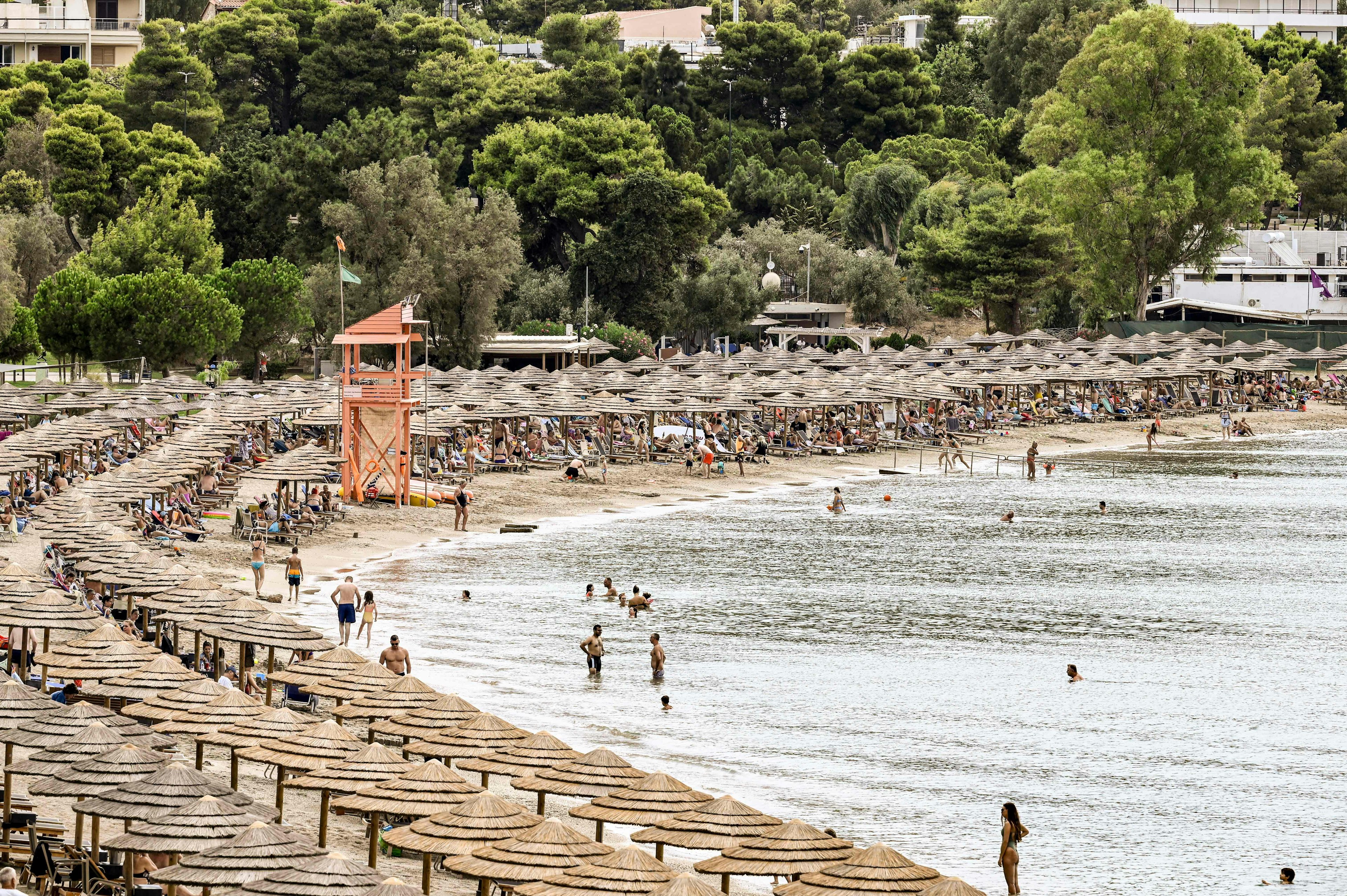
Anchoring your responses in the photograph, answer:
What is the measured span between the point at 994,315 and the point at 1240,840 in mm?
77595

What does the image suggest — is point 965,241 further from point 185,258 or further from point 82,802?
point 82,802

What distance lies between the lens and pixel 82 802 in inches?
698

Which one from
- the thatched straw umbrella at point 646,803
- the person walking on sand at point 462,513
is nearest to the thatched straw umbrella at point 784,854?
the thatched straw umbrella at point 646,803

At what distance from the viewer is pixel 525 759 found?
66.3ft

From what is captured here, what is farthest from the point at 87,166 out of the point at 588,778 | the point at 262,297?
the point at 588,778

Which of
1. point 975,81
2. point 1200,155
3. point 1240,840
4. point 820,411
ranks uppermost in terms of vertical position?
point 975,81

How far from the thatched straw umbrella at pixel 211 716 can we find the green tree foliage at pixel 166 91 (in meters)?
91.8

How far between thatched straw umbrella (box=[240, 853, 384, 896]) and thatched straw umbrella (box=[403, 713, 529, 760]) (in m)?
5.03

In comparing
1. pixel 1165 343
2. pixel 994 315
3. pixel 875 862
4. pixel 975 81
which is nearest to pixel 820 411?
pixel 1165 343

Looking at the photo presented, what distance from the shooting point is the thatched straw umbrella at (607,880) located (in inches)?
629

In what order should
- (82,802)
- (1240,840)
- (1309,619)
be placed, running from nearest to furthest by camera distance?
(82,802)
(1240,840)
(1309,619)

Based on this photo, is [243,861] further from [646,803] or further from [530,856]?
[646,803]

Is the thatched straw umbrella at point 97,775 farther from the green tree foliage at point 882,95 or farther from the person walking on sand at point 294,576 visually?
the green tree foliage at point 882,95

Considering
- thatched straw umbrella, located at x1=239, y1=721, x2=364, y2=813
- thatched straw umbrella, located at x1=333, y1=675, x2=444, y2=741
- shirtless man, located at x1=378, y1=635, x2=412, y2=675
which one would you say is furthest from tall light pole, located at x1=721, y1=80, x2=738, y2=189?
thatched straw umbrella, located at x1=239, y1=721, x2=364, y2=813
